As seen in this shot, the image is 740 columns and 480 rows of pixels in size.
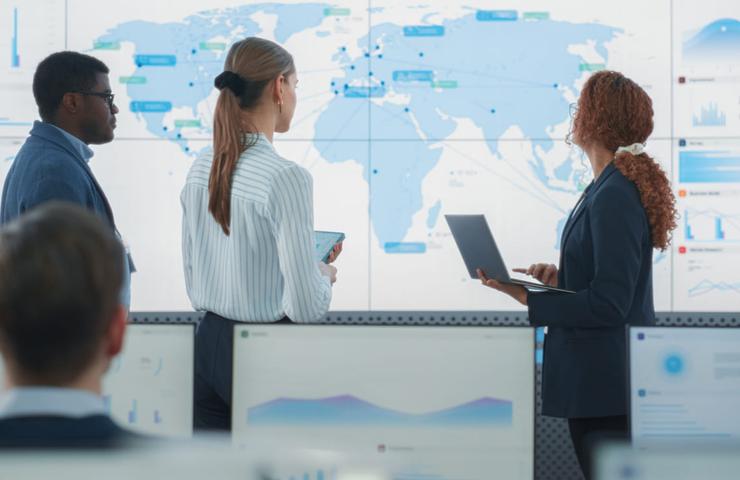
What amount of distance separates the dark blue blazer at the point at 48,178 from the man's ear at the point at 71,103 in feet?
0.39

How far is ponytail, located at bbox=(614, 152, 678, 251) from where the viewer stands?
6.87 ft

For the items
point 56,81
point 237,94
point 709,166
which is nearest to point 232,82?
point 237,94

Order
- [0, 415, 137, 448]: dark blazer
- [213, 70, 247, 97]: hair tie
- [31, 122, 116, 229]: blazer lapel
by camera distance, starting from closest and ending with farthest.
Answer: [0, 415, 137, 448]: dark blazer
[213, 70, 247, 97]: hair tie
[31, 122, 116, 229]: blazer lapel

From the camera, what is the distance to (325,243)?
7.54 ft

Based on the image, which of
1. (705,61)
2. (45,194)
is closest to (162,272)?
(45,194)

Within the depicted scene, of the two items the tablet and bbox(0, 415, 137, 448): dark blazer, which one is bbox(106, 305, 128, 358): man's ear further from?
the tablet

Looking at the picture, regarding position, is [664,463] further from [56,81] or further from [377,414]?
[56,81]

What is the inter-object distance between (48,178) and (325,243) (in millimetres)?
761

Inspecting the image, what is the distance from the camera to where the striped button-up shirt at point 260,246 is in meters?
1.82

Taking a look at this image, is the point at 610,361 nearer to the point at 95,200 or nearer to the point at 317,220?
the point at 95,200

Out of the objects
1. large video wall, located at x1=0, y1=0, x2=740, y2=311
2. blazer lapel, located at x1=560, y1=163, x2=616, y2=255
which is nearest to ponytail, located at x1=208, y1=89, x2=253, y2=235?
blazer lapel, located at x1=560, y1=163, x2=616, y2=255

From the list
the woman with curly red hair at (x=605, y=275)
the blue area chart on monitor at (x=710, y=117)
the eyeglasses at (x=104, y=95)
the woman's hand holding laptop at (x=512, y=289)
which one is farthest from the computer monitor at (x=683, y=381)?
the blue area chart on monitor at (x=710, y=117)

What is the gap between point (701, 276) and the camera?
343cm

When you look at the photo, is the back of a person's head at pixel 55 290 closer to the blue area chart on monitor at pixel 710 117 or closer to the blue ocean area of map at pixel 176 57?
the blue ocean area of map at pixel 176 57
